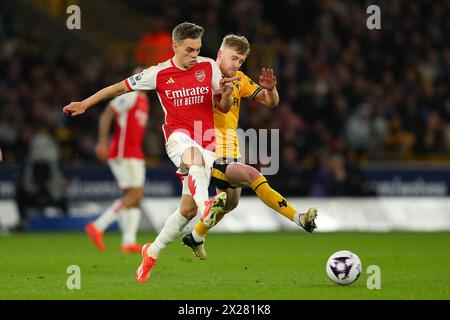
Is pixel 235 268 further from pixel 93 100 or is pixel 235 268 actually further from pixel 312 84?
pixel 312 84

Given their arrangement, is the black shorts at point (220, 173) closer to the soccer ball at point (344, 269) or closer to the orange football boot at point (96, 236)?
the soccer ball at point (344, 269)

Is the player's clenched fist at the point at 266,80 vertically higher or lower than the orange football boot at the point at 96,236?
higher

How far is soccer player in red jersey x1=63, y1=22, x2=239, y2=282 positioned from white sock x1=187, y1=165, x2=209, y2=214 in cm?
3

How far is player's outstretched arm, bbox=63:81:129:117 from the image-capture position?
927 cm

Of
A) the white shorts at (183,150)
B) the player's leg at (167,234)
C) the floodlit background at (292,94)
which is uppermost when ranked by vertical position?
the floodlit background at (292,94)

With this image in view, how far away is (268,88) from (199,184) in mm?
1179

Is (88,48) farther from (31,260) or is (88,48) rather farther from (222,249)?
(31,260)

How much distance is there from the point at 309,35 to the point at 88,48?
203 inches

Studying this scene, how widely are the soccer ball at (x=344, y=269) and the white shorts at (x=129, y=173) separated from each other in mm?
6162

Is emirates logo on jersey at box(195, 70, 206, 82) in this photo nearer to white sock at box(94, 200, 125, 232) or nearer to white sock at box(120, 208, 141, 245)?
white sock at box(120, 208, 141, 245)

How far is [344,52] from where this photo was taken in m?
23.4

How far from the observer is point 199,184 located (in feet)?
30.4

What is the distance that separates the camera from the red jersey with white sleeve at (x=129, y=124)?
14719 millimetres

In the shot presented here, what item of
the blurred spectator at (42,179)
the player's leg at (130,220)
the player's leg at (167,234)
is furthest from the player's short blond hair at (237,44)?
the blurred spectator at (42,179)
